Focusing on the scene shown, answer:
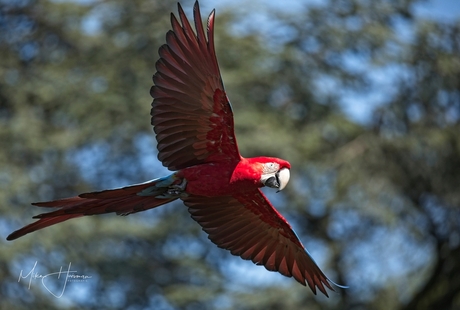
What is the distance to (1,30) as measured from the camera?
938 cm

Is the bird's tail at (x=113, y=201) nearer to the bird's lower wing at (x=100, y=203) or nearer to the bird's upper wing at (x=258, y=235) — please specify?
the bird's lower wing at (x=100, y=203)

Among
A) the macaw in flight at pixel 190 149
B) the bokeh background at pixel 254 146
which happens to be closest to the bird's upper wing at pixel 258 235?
the macaw in flight at pixel 190 149

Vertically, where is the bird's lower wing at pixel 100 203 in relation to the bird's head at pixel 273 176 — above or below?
above

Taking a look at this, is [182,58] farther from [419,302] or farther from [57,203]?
[419,302]

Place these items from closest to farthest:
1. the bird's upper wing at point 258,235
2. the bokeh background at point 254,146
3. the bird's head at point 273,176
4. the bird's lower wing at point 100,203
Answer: the bird's lower wing at point 100,203 < the bird's head at point 273,176 < the bird's upper wing at point 258,235 < the bokeh background at point 254,146

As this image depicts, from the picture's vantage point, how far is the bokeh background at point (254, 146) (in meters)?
7.89

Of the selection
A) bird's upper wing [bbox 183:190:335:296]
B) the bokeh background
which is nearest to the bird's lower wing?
bird's upper wing [bbox 183:190:335:296]

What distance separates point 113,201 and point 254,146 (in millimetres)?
5274

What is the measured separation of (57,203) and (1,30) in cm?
710

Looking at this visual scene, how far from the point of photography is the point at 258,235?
3656 millimetres

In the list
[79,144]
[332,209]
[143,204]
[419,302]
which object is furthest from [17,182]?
[143,204]

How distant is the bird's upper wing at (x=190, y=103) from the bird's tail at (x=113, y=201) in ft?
0.37

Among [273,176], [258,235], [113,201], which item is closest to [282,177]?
[273,176]

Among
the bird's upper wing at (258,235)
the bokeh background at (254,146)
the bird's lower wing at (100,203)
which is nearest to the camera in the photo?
the bird's lower wing at (100,203)
